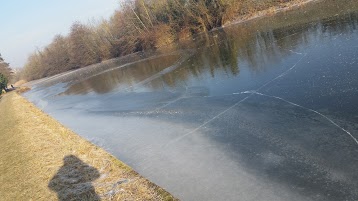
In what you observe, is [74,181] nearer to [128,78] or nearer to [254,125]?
[254,125]

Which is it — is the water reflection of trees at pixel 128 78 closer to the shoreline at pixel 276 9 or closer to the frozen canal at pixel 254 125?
the frozen canal at pixel 254 125

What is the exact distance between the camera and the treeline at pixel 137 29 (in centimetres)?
3222

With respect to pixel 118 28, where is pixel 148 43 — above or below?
below

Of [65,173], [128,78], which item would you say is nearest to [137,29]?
[128,78]

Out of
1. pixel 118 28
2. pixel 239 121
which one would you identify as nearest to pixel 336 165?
pixel 239 121

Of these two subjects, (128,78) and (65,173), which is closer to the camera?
(65,173)

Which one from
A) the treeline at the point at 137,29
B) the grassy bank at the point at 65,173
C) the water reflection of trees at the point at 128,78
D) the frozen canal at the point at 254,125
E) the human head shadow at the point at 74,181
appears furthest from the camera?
the treeline at the point at 137,29

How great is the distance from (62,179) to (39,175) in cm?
87

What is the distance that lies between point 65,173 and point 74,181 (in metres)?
0.67

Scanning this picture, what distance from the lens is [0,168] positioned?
27.1ft

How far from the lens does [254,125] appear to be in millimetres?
6500

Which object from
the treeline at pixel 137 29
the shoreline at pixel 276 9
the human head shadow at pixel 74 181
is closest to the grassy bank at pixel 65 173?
the human head shadow at pixel 74 181

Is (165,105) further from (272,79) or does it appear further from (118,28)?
(118,28)

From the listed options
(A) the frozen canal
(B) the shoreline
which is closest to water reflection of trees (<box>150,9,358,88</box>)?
(A) the frozen canal
